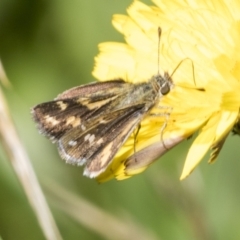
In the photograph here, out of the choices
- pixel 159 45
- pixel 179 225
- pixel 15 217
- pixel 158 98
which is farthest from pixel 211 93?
pixel 15 217

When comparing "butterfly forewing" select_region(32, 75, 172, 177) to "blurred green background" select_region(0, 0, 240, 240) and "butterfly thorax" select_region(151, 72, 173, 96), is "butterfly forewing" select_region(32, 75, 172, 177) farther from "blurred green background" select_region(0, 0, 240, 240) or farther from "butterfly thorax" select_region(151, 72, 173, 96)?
"blurred green background" select_region(0, 0, 240, 240)

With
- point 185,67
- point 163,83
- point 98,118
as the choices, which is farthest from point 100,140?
point 185,67

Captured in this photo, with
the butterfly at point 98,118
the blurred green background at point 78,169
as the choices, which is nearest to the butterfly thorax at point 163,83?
the butterfly at point 98,118

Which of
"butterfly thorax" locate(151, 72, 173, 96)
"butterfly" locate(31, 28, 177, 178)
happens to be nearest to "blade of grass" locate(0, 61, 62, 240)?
"butterfly" locate(31, 28, 177, 178)

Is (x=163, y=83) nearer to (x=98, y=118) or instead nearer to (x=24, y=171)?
(x=98, y=118)

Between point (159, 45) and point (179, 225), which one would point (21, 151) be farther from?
point (179, 225)

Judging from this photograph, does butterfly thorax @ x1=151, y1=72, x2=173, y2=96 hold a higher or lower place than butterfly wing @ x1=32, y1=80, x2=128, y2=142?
lower

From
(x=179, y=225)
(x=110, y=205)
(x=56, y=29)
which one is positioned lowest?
(x=179, y=225)
